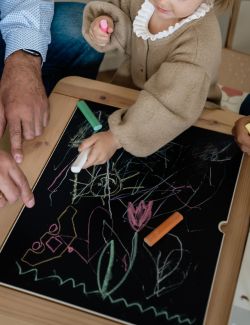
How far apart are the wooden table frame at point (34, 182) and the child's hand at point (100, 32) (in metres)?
0.09

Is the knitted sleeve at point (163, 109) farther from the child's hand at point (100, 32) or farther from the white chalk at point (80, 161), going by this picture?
the child's hand at point (100, 32)

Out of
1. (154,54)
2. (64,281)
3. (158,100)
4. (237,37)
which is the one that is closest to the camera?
(64,281)

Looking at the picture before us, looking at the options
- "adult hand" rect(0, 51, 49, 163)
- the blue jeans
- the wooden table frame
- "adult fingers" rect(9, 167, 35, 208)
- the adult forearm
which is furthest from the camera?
the blue jeans

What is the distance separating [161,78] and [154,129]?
9 cm

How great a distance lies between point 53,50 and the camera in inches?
43.4

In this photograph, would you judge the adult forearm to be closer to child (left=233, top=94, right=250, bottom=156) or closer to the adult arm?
the adult arm

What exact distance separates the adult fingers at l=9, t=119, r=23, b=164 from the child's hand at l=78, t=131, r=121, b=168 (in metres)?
0.11

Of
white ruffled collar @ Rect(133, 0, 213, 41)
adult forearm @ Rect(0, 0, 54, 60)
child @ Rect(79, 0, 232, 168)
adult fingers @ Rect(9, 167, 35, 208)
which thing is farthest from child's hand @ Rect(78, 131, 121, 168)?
adult forearm @ Rect(0, 0, 54, 60)

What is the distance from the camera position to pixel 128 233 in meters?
0.62

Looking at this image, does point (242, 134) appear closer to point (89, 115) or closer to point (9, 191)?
point (89, 115)

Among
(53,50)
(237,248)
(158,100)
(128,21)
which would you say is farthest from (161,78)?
(53,50)

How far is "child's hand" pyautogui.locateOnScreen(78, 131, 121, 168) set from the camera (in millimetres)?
694

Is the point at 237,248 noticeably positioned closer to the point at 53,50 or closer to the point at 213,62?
the point at 213,62

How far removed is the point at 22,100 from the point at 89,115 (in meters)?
0.14
